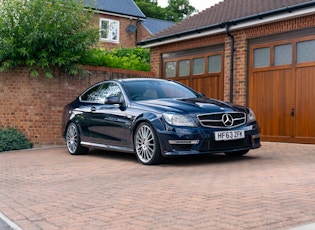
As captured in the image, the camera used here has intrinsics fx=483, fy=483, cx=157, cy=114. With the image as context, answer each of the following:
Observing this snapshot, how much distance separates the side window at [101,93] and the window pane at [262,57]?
470cm

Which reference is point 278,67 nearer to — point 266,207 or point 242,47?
point 242,47

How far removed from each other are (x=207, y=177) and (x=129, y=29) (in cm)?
2693

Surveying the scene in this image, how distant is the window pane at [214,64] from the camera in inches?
560

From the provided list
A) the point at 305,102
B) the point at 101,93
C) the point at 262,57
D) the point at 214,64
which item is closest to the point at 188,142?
the point at 101,93

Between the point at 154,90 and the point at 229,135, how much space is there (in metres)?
2.06

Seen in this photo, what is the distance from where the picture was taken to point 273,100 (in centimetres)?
1233

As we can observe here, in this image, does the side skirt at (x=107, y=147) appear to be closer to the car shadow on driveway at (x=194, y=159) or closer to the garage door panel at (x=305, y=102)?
the car shadow on driveway at (x=194, y=159)

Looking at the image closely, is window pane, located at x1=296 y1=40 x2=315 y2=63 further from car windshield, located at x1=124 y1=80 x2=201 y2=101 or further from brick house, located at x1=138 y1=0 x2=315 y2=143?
car windshield, located at x1=124 y1=80 x2=201 y2=101

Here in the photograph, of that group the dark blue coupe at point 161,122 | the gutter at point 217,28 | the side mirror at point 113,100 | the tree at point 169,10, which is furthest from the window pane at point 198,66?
the tree at point 169,10

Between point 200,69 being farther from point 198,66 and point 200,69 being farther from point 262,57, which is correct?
point 262,57

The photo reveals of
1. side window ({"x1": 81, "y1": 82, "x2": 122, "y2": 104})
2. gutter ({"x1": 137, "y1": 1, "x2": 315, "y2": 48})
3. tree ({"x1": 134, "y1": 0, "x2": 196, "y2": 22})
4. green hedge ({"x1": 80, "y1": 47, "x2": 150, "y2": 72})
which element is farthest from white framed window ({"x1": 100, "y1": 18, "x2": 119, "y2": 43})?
tree ({"x1": 134, "y1": 0, "x2": 196, "y2": 22})

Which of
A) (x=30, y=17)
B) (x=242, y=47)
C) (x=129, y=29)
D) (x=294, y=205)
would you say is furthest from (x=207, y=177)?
(x=129, y=29)

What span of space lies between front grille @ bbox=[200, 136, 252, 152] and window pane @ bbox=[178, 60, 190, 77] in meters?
7.35

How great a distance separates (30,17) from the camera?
1296cm
